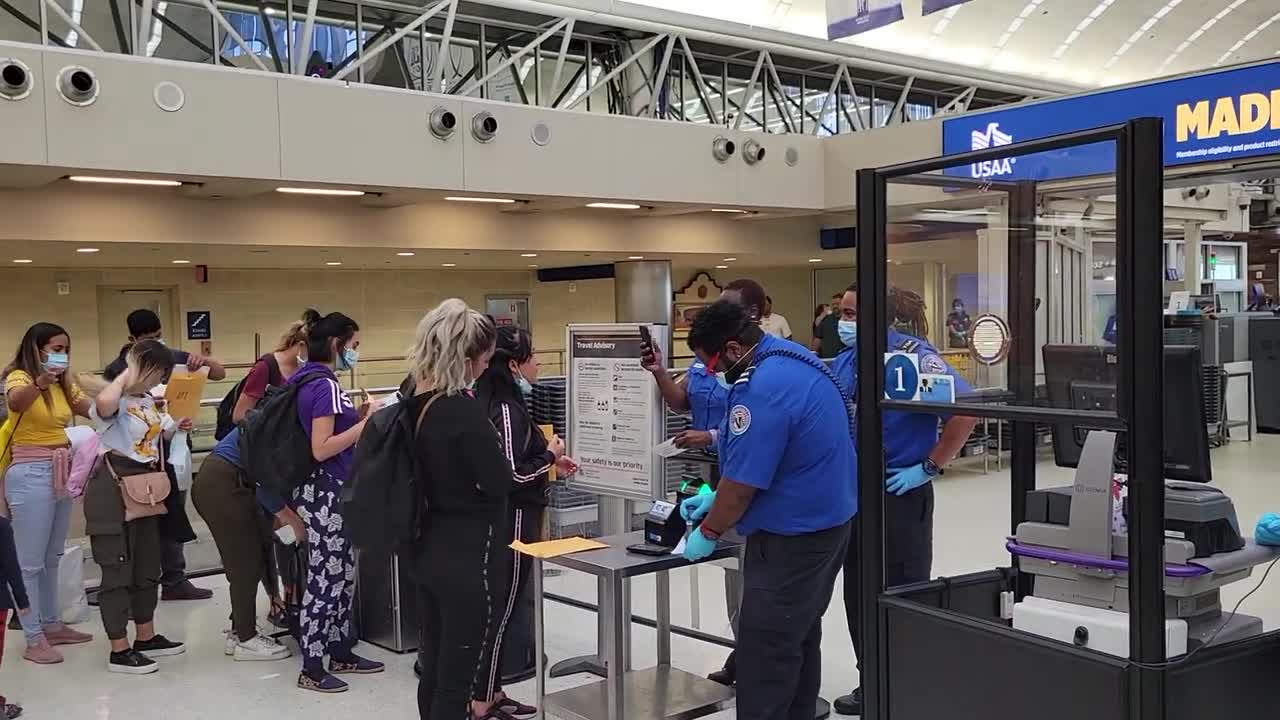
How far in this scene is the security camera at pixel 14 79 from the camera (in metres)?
6.70

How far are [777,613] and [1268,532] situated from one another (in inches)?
52.8

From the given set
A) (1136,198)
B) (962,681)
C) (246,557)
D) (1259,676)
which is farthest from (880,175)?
(246,557)

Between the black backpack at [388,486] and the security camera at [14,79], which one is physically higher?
the security camera at [14,79]

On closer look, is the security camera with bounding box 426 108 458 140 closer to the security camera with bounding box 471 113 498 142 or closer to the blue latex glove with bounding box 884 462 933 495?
the security camera with bounding box 471 113 498 142

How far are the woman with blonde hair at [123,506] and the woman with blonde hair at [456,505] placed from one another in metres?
2.13

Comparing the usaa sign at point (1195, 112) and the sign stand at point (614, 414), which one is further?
the usaa sign at point (1195, 112)

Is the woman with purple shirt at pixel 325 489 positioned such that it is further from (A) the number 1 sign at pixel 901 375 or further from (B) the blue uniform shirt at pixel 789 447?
(A) the number 1 sign at pixel 901 375

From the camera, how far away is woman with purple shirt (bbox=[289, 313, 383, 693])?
4.66 metres

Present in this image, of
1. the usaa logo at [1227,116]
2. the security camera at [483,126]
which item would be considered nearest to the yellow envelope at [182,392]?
the security camera at [483,126]

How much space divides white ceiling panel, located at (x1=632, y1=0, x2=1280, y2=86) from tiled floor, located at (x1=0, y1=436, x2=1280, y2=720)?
884 cm

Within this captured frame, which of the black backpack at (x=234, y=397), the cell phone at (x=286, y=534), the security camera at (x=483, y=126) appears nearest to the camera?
the cell phone at (x=286, y=534)

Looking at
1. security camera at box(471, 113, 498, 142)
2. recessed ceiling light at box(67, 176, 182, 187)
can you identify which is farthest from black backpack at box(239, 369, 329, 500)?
security camera at box(471, 113, 498, 142)

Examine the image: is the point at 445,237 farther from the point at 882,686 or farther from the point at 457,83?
the point at 882,686

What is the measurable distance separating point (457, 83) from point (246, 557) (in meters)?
9.53
